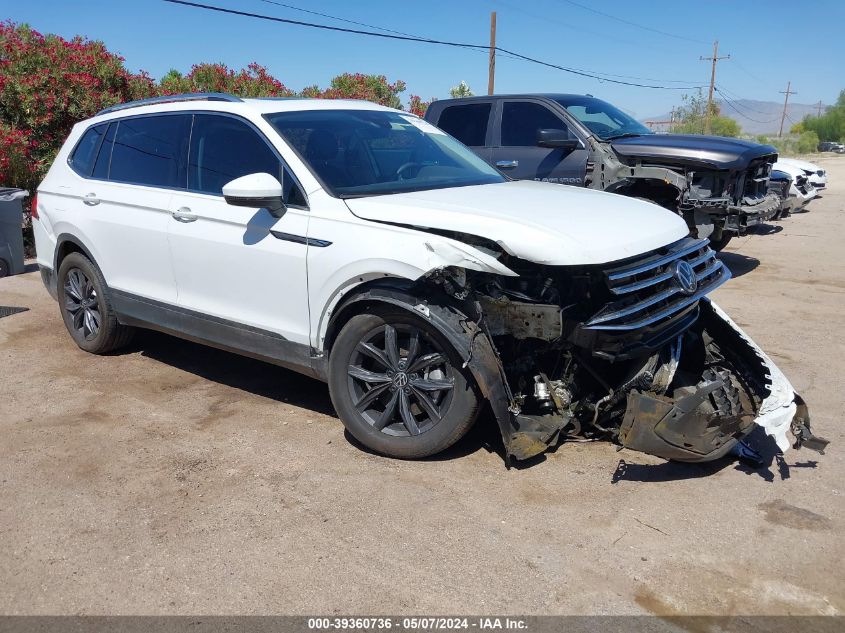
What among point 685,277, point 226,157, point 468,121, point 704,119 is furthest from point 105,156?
point 704,119

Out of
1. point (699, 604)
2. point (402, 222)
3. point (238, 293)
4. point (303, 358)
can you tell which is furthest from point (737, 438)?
point (238, 293)

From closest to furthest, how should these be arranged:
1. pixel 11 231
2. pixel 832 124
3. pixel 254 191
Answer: pixel 254 191
pixel 11 231
pixel 832 124

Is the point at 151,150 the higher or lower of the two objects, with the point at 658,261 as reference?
higher

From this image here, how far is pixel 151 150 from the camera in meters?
5.37

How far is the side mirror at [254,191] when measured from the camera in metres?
4.16

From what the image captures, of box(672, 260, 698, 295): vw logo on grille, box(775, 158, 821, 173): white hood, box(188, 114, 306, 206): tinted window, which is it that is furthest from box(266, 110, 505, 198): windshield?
box(775, 158, 821, 173): white hood

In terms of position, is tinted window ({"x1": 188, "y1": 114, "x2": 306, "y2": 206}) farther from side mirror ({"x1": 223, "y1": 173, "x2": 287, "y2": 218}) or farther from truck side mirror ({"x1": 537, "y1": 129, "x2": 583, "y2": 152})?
truck side mirror ({"x1": 537, "y1": 129, "x2": 583, "y2": 152})

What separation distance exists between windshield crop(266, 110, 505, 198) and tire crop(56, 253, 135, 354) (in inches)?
88.3

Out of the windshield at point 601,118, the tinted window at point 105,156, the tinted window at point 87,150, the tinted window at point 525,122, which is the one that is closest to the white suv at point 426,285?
the tinted window at point 105,156

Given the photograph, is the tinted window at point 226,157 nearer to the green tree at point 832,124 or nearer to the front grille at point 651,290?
the front grille at point 651,290

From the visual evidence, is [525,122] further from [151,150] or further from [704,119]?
[704,119]

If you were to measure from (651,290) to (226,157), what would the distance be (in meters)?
2.79

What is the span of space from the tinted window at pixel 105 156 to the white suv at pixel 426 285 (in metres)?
0.49

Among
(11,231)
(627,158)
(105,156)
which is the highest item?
(105,156)
